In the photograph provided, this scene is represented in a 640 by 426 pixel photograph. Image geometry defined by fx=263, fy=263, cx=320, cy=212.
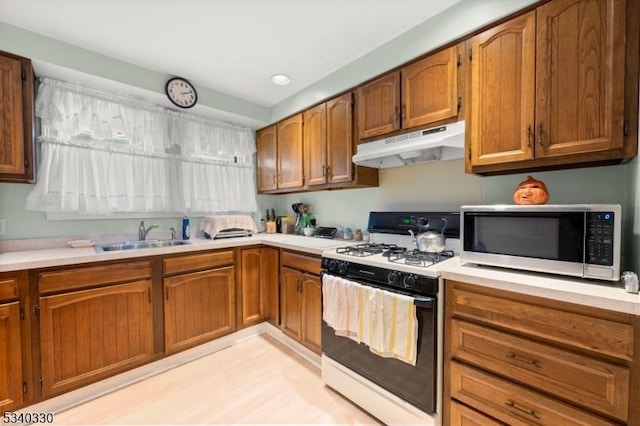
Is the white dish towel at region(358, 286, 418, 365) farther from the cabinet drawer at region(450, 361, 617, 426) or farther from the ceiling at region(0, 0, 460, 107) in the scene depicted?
the ceiling at region(0, 0, 460, 107)

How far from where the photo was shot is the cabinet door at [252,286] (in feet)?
8.28

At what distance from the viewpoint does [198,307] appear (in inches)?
88.9

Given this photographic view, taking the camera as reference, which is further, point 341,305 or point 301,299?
point 301,299

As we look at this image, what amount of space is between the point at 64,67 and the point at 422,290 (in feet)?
9.15

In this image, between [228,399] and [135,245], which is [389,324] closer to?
[228,399]

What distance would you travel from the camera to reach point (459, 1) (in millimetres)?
1552

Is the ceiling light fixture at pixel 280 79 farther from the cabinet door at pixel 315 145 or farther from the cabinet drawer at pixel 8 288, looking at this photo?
the cabinet drawer at pixel 8 288

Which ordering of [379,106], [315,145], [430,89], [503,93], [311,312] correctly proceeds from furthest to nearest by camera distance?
1. [315,145]
2. [311,312]
3. [379,106]
4. [430,89]
5. [503,93]

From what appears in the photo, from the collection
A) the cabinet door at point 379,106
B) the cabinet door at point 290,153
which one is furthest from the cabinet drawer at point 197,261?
the cabinet door at point 379,106

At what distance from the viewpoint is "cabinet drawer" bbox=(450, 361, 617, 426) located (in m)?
1.04

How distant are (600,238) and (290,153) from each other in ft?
7.90

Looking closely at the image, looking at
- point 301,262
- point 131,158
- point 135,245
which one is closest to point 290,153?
point 301,262

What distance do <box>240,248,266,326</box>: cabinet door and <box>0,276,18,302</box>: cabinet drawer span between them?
4.64 ft

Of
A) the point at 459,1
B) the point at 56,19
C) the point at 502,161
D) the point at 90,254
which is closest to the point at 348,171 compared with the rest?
the point at 502,161
